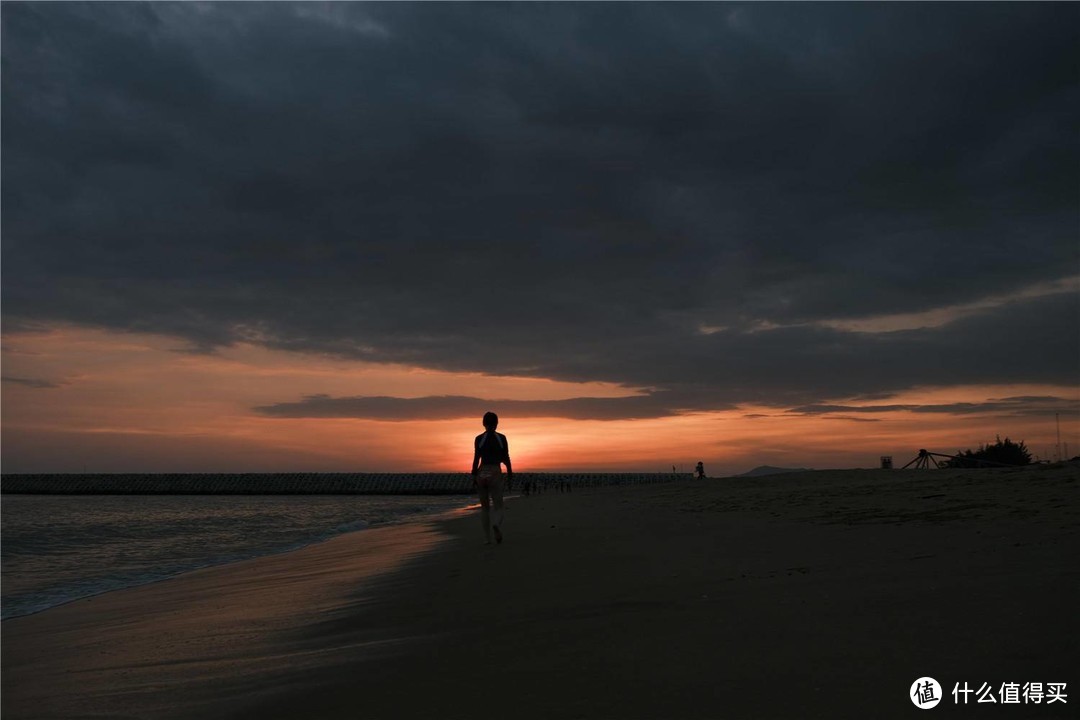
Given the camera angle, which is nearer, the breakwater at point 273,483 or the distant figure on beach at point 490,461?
the distant figure on beach at point 490,461

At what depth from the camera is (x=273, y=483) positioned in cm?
12650

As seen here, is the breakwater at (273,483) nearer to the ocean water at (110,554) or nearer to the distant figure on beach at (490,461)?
the ocean water at (110,554)

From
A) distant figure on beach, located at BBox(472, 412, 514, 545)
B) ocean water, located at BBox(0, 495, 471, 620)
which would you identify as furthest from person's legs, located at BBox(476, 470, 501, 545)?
ocean water, located at BBox(0, 495, 471, 620)

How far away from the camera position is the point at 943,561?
19.8 feet

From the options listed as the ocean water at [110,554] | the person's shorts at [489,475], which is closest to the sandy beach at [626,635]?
the person's shorts at [489,475]

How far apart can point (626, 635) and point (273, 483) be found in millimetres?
131215

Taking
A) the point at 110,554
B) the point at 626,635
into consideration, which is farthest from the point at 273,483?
the point at 626,635

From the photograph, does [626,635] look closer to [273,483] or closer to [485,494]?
[485,494]

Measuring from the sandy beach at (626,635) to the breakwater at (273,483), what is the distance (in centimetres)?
10386

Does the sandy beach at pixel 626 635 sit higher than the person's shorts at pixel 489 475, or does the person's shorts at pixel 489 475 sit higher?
the person's shorts at pixel 489 475

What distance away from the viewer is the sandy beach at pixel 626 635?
3.51 metres

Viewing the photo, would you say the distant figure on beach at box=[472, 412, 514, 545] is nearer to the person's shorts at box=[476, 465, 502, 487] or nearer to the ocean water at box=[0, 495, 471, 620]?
the person's shorts at box=[476, 465, 502, 487]

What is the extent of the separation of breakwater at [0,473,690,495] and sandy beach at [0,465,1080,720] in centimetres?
10386

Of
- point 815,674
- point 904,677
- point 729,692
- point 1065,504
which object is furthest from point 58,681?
point 1065,504
